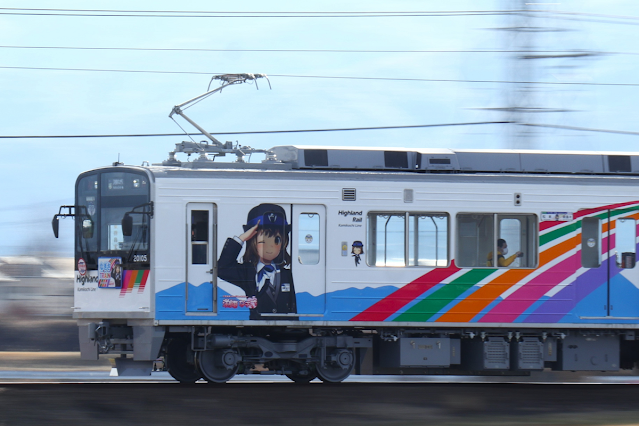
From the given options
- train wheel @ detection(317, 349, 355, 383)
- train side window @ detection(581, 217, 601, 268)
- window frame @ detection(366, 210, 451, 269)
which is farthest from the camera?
train side window @ detection(581, 217, 601, 268)

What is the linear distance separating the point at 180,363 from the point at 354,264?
3.17 metres

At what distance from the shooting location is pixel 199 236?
11086 mm

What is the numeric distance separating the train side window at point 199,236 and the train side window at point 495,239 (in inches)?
151

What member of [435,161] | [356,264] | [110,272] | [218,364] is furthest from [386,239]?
[110,272]

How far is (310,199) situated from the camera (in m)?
11.3

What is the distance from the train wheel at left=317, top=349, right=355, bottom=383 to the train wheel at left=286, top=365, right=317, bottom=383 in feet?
0.47

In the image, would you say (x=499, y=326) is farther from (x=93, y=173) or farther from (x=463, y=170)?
(x=93, y=173)

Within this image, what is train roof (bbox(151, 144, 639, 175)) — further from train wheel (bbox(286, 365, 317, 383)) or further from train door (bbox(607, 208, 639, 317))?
train wheel (bbox(286, 365, 317, 383))

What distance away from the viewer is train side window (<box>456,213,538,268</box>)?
11.6 metres

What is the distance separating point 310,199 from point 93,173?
3328mm

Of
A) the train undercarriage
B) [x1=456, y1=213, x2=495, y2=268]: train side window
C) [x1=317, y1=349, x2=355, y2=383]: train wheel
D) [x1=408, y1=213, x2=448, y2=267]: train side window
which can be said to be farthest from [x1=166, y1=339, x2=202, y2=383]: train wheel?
[x1=456, y1=213, x2=495, y2=268]: train side window

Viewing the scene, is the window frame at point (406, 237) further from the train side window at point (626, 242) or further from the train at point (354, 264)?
the train side window at point (626, 242)

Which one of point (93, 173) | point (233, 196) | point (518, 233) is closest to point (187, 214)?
point (233, 196)

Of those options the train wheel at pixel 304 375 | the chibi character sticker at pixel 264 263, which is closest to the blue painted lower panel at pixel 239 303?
the chibi character sticker at pixel 264 263
